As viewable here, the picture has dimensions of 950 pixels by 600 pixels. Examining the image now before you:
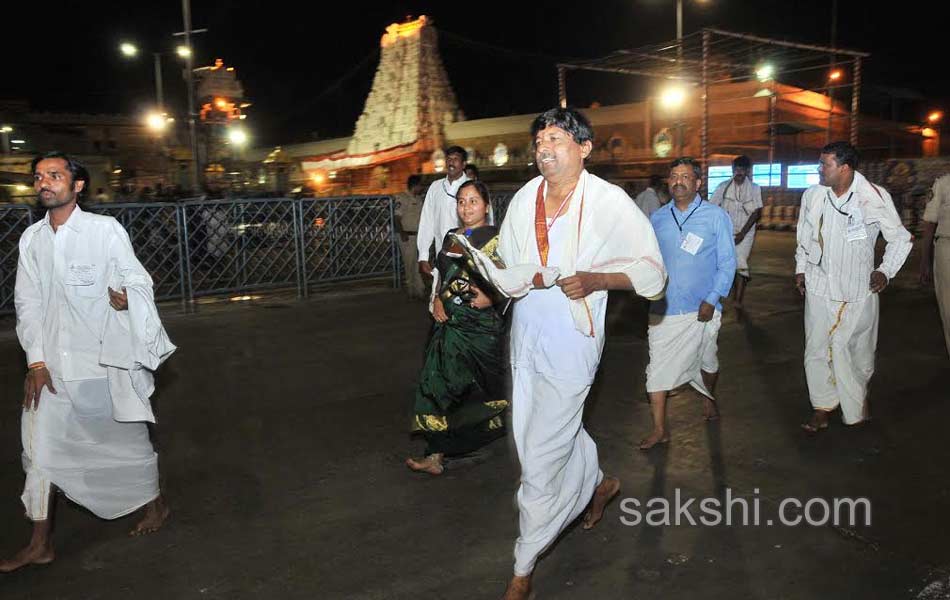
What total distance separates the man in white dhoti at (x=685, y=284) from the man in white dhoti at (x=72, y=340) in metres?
2.72

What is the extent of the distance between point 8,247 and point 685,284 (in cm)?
779

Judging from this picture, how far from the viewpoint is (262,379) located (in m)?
6.29

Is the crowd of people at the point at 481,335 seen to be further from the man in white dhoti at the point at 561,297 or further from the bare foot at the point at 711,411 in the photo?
the bare foot at the point at 711,411

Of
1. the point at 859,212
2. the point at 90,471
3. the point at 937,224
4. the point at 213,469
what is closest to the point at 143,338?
the point at 90,471

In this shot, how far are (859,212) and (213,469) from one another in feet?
13.5

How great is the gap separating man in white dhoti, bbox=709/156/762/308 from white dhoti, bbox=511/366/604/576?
6200mm

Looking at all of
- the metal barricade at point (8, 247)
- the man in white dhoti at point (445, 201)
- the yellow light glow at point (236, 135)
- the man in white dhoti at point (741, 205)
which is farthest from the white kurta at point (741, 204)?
the yellow light glow at point (236, 135)

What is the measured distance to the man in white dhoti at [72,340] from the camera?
322cm

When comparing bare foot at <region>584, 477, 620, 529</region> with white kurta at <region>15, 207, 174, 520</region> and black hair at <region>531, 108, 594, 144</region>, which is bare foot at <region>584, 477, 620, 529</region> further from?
white kurta at <region>15, 207, 174, 520</region>

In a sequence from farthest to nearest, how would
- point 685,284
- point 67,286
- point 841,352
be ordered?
point 841,352
point 685,284
point 67,286

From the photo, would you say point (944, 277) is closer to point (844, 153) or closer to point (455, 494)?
point (844, 153)

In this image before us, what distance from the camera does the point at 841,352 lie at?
4.75m

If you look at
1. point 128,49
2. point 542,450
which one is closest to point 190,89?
point 128,49

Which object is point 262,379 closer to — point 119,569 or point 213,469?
point 213,469
